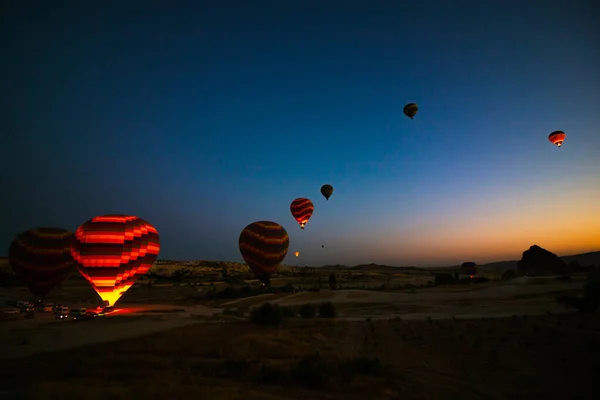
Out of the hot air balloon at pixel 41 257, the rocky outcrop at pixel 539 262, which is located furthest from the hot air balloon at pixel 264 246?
the rocky outcrop at pixel 539 262

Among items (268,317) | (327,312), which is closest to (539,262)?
(327,312)

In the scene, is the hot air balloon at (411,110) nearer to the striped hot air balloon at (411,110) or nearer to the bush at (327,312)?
the striped hot air balloon at (411,110)

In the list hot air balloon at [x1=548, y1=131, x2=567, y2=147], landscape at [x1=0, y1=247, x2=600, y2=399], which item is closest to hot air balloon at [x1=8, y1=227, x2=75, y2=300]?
landscape at [x1=0, y1=247, x2=600, y2=399]

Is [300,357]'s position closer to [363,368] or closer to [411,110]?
[363,368]

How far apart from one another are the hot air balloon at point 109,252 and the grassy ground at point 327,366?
1063 cm

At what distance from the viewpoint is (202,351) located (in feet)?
40.8

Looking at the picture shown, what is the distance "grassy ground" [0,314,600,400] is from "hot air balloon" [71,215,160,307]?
34.9 ft

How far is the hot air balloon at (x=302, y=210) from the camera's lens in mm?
44156

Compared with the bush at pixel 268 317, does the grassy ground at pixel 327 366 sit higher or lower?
lower

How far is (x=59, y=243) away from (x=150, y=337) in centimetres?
2049

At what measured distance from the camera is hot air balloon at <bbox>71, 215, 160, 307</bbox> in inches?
938

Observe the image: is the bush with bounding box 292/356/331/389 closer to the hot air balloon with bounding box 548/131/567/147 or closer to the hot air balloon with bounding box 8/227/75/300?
the hot air balloon with bounding box 8/227/75/300

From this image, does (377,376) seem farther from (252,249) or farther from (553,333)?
(252,249)

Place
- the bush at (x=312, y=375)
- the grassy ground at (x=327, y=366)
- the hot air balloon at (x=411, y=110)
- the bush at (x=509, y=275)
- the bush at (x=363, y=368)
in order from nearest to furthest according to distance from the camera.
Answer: the grassy ground at (x=327, y=366) < the bush at (x=312, y=375) < the bush at (x=363, y=368) < the hot air balloon at (x=411, y=110) < the bush at (x=509, y=275)
